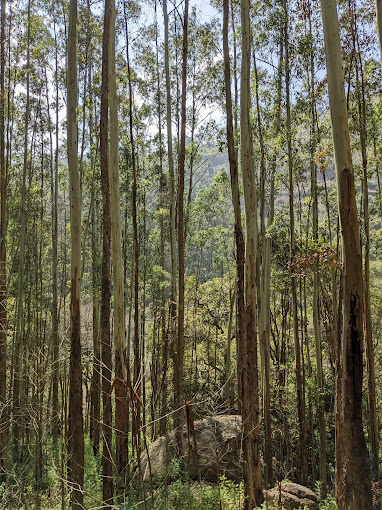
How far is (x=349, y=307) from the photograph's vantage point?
4402 mm

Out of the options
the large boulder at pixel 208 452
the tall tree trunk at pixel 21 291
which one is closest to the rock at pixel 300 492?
the large boulder at pixel 208 452

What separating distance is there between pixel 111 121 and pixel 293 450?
13577 millimetres

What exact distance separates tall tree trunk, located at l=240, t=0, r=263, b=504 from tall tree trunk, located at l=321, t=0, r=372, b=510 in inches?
93.3

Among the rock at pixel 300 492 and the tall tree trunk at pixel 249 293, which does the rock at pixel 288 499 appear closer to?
the rock at pixel 300 492

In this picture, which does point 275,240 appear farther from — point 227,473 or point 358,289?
point 358,289

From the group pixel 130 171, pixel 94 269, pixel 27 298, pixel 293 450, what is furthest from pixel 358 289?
pixel 27 298

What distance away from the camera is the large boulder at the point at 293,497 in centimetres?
819

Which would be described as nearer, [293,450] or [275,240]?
[275,240]

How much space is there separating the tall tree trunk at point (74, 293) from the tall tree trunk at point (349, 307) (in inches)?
170

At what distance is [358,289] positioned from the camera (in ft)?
14.5

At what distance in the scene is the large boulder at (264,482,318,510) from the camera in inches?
323

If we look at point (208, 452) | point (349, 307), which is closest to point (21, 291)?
point (208, 452)

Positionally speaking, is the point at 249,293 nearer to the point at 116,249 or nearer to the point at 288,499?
the point at 116,249

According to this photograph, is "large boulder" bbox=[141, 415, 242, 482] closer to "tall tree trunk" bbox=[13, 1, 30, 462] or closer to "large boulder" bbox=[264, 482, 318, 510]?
"large boulder" bbox=[264, 482, 318, 510]
